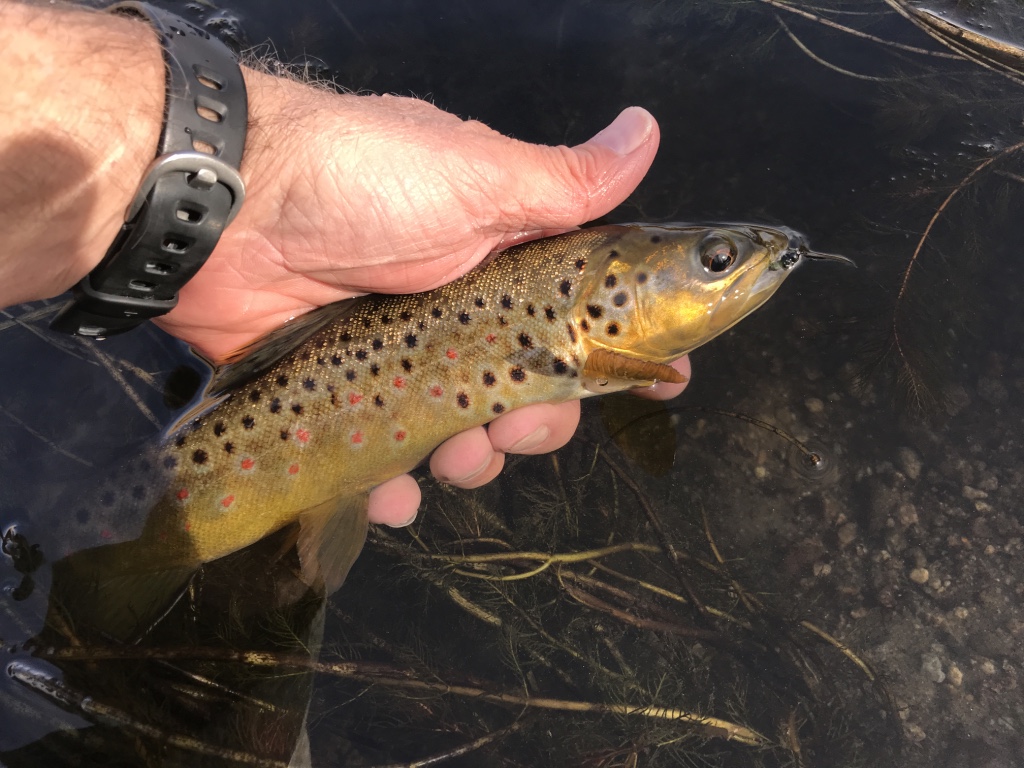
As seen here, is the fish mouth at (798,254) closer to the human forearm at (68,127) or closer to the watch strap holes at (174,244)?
the watch strap holes at (174,244)

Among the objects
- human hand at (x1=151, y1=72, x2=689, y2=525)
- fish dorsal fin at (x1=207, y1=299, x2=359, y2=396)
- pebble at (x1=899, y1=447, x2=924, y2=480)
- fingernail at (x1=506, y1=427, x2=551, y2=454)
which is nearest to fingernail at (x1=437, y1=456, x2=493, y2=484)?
human hand at (x1=151, y1=72, x2=689, y2=525)

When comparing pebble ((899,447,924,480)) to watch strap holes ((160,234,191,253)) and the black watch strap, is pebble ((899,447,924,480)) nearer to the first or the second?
the black watch strap

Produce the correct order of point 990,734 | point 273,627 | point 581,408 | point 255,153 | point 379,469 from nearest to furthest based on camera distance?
point 255,153
point 990,734
point 379,469
point 273,627
point 581,408

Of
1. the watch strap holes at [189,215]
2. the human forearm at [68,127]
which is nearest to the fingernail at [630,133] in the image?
the watch strap holes at [189,215]

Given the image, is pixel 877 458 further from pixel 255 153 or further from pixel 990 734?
pixel 255 153

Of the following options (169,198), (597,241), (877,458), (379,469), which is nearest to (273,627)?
(379,469)

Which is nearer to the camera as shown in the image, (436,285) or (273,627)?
(436,285)
